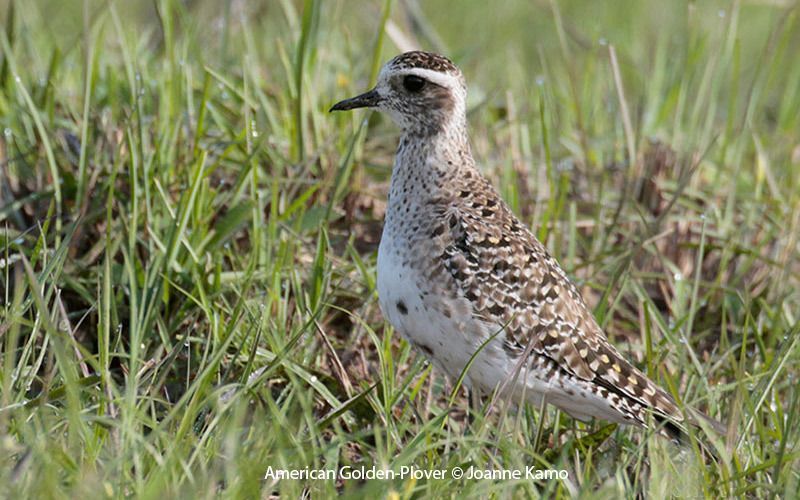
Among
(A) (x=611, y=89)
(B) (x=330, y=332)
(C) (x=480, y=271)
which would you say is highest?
(A) (x=611, y=89)

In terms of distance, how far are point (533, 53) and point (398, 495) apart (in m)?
6.96

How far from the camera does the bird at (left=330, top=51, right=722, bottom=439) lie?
4418mm

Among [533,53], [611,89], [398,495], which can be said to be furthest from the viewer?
[533,53]

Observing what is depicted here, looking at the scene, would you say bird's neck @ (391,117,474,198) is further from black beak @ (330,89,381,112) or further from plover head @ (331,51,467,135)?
black beak @ (330,89,381,112)

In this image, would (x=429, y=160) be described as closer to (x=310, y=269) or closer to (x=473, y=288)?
(x=473, y=288)

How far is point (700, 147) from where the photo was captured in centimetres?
637

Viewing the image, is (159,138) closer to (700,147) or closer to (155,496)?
(155,496)

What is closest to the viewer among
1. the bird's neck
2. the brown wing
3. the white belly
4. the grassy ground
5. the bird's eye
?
the grassy ground

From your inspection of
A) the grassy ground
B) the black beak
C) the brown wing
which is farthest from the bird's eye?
the grassy ground

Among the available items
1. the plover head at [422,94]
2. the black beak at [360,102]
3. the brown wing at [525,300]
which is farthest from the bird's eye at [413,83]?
the brown wing at [525,300]

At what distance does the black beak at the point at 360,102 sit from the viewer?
4.88 metres

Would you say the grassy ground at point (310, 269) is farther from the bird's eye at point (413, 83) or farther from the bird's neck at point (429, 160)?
the bird's eye at point (413, 83)

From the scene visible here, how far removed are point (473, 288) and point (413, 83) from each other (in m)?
0.92

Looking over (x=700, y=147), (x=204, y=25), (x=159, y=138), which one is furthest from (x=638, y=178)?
(x=204, y=25)
